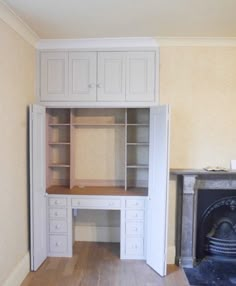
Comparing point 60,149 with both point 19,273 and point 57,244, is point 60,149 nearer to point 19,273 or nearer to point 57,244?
point 57,244

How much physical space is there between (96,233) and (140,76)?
7.10ft

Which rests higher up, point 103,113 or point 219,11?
point 219,11

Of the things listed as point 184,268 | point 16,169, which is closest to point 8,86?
point 16,169

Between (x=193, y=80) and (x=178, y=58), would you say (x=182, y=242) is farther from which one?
(x=178, y=58)

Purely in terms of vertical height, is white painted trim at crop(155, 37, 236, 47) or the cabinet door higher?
white painted trim at crop(155, 37, 236, 47)

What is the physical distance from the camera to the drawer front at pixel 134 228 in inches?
124

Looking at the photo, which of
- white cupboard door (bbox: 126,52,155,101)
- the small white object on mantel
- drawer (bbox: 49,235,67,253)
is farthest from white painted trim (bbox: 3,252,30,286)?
the small white object on mantel

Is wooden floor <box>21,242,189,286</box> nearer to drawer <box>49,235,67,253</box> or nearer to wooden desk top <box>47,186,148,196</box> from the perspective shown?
drawer <box>49,235,67,253</box>

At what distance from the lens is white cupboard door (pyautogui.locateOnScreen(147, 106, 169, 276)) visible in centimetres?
277

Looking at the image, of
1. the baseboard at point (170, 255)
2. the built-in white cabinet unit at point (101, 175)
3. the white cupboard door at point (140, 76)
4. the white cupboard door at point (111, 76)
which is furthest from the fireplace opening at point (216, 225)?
the white cupboard door at point (111, 76)

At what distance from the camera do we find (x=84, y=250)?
11.3ft

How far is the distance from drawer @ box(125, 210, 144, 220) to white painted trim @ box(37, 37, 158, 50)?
188 cm

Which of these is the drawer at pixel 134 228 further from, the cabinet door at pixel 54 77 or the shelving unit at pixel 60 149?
the cabinet door at pixel 54 77

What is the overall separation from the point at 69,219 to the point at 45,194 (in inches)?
16.1
